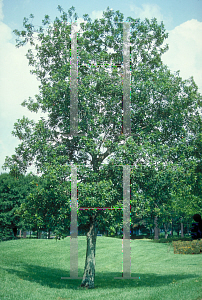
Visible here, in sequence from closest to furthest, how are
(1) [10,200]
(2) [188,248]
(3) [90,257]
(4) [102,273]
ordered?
(3) [90,257] → (4) [102,273] → (2) [188,248] → (1) [10,200]

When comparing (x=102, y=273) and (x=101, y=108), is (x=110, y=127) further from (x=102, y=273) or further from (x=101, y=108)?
(x=102, y=273)

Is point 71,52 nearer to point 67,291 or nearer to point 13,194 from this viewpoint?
point 67,291

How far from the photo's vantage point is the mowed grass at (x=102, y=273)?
14406mm

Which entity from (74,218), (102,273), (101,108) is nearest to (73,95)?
(101,108)

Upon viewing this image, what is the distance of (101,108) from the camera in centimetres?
1684

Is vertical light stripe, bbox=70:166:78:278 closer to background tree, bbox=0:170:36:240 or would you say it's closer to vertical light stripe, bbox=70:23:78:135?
vertical light stripe, bbox=70:23:78:135

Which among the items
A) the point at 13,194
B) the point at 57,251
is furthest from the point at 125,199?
the point at 13,194

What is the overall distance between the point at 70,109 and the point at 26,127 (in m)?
3.61

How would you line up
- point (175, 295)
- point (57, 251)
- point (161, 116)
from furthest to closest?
point (57, 251) < point (161, 116) < point (175, 295)

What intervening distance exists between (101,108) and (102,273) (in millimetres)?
15226

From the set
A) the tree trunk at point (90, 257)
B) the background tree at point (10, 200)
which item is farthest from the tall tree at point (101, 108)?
the background tree at point (10, 200)

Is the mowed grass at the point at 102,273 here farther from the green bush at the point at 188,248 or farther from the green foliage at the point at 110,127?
the green foliage at the point at 110,127

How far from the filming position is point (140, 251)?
39594mm

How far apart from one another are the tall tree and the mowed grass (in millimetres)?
2617
